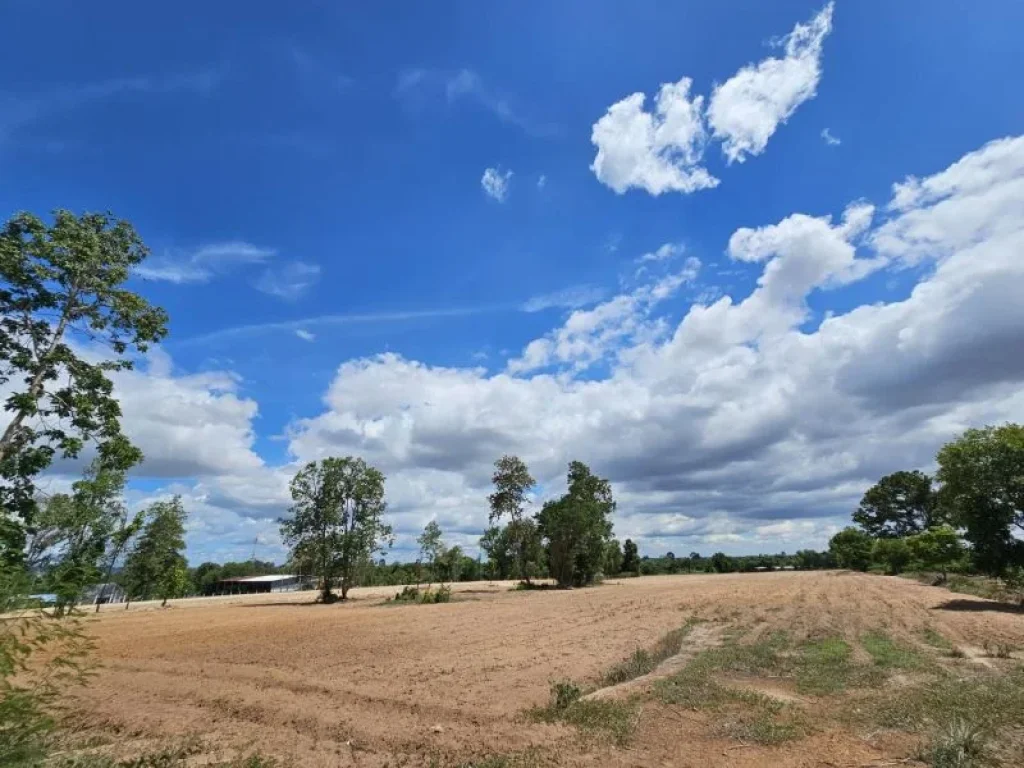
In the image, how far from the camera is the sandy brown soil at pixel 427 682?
8828 mm

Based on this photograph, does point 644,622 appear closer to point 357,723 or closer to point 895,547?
point 357,723

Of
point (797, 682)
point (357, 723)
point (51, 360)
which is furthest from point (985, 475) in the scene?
point (51, 360)

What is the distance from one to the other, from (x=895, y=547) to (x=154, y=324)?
3244 inches

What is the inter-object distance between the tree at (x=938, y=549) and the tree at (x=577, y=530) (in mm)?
29297

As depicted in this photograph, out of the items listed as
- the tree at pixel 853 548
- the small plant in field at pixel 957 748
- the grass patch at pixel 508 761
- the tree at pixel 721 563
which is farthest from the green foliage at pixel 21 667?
the tree at pixel 721 563

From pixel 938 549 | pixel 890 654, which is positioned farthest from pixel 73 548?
pixel 938 549

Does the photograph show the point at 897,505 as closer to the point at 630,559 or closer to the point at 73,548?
the point at 630,559

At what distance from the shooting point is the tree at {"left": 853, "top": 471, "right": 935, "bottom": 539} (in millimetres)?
96688

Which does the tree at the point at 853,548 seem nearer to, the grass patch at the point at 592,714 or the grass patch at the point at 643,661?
the grass patch at the point at 643,661

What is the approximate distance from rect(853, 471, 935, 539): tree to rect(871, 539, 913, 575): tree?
2441 centimetres

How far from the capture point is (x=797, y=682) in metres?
13.0

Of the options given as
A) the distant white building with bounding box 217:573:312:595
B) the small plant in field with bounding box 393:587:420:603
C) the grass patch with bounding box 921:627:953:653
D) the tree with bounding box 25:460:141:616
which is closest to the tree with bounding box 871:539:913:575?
the small plant in field with bounding box 393:587:420:603

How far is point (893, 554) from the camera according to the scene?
7206 cm

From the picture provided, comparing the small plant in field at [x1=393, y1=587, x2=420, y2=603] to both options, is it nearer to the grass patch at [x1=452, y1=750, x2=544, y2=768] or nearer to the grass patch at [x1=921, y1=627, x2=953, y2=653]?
the grass patch at [x1=921, y1=627, x2=953, y2=653]
